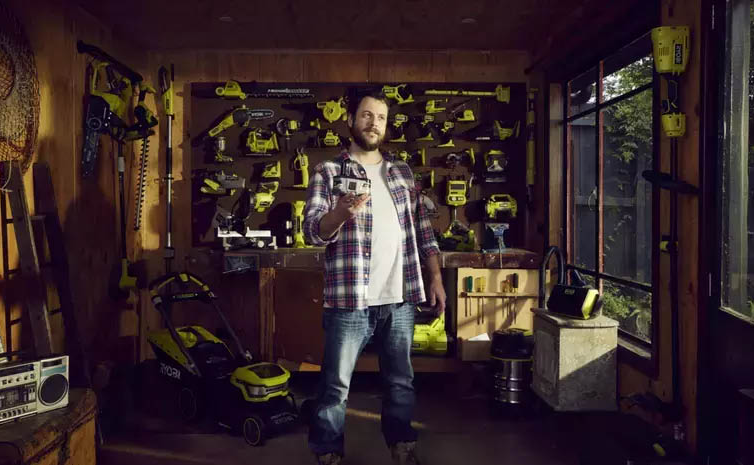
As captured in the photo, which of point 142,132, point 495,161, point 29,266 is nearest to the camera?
point 29,266

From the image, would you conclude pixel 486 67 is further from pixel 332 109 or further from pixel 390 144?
pixel 332 109

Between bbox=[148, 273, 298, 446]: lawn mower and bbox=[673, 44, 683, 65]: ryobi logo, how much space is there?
2409 millimetres

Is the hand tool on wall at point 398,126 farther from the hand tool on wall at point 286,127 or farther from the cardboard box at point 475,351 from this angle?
the cardboard box at point 475,351

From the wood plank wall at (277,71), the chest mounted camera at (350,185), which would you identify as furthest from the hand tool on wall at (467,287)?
the chest mounted camera at (350,185)

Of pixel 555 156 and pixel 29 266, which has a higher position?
pixel 555 156

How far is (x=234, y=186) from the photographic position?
4.45 meters

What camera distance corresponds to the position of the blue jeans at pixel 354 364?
7.72 feet

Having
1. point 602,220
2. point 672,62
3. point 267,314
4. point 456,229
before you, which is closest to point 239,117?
point 267,314

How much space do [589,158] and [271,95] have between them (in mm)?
2595

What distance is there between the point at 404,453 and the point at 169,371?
5.21 ft

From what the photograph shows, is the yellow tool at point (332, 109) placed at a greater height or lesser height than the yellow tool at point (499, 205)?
greater

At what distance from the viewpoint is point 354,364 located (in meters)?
2.40

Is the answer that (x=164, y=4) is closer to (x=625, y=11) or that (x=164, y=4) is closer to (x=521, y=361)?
(x=625, y=11)

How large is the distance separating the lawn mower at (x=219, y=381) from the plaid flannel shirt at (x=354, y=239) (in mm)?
962
